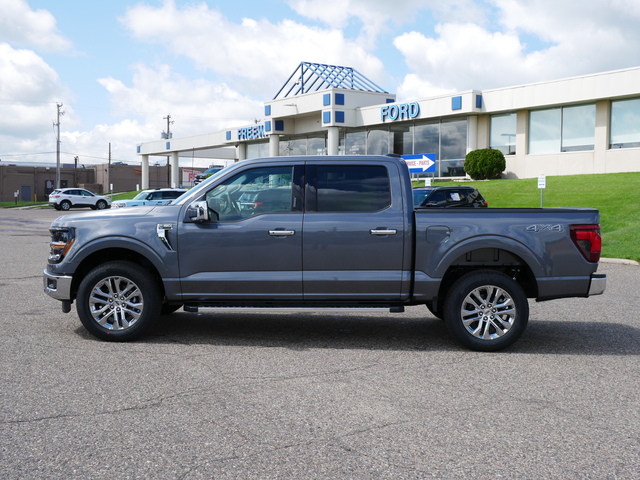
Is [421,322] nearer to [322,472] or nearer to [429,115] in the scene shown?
[322,472]

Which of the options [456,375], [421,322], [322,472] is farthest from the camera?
[421,322]

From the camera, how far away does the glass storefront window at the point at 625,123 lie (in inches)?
1336

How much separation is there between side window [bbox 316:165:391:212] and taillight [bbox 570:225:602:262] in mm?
1953

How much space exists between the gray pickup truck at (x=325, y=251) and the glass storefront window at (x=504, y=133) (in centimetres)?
3358

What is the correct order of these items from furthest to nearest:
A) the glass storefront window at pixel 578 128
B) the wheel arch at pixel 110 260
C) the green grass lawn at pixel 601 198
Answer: the glass storefront window at pixel 578 128 < the green grass lawn at pixel 601 198 < the wheel arch at pixel 110 260

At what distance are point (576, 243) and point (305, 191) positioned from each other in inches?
113

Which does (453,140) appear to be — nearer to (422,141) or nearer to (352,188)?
(422,141)

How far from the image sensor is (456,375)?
611 centimetres

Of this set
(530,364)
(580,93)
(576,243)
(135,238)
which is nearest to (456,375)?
(530,364)

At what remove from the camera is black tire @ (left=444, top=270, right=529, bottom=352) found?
7.03 meters

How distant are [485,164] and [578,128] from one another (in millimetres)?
5127

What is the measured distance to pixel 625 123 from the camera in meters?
34.3

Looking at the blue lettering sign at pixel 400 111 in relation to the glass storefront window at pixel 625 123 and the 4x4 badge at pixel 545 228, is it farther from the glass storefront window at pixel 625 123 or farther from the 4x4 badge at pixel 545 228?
the 4x4 badge at pixel 545 228

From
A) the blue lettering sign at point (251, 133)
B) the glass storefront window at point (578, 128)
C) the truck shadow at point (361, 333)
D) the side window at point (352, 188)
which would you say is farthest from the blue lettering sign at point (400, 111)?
the side window at point (352, 188)
